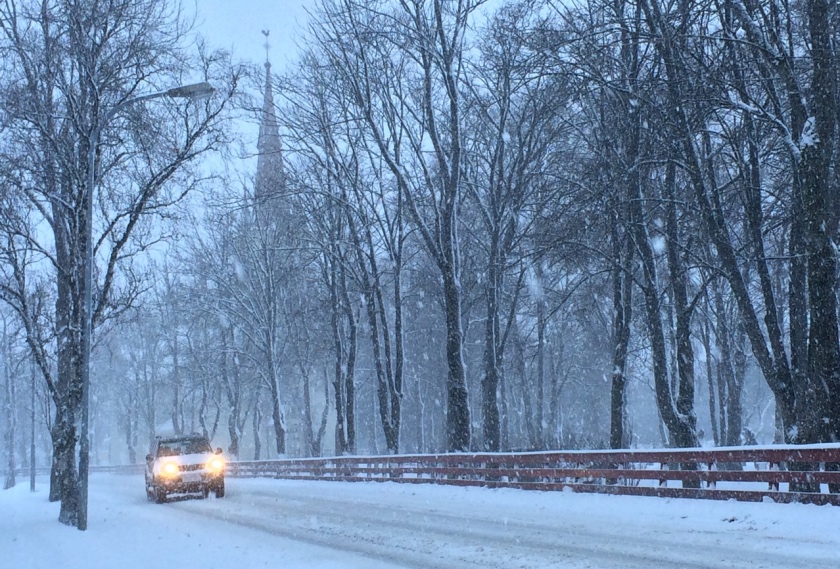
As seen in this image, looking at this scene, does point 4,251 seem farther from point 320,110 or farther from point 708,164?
point 708,164

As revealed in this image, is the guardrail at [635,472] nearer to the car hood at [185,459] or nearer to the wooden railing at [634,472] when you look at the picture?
the wooden railing at [634,472]

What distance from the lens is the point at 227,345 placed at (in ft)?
156

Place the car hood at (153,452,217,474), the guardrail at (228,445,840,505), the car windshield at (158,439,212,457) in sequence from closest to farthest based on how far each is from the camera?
the guardrail at (228,445,840,505) → the car hood at (153,452,217,474) → the car windshield at (158,439,212,457)

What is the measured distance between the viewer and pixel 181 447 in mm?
23562

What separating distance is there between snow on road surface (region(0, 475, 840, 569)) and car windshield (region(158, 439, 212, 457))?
488 cm

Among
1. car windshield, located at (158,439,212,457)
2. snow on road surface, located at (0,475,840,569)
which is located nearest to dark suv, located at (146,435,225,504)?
car windshield, located at (158,439,212,457)

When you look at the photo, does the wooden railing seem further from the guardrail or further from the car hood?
the car hood

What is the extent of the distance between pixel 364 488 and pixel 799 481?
1419cm

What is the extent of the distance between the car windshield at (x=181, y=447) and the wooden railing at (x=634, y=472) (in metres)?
5.31

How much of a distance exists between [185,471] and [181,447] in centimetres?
136

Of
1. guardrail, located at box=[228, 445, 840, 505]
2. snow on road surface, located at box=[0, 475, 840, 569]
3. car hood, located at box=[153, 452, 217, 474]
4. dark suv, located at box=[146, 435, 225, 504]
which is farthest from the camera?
car hood, located at box=[153, 452, 217, 474]

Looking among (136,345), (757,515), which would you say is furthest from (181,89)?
(136,345)

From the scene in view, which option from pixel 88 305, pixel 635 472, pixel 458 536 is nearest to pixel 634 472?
pixel 635 472

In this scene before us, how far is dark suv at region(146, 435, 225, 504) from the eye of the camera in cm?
2236
